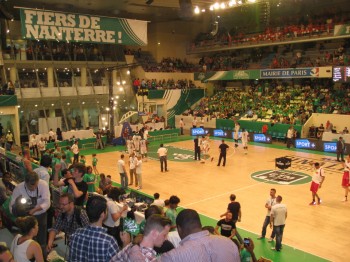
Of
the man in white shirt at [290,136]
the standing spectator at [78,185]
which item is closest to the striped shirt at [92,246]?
the standing spectator at [78,185]

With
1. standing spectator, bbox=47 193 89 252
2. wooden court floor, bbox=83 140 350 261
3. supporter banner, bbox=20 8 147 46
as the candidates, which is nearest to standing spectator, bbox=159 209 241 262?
standing spectator, bbox=47 193 89 252

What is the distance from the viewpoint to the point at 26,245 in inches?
166

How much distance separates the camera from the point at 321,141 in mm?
24031

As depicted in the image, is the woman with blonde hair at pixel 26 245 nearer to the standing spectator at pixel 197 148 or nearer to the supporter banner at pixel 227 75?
the standing spectator at pixel 197 148

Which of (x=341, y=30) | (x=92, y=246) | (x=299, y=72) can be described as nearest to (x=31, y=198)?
(x=92, y=246)

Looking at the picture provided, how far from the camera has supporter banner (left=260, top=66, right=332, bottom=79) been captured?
95.7ft

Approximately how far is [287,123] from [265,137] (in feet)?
7.72

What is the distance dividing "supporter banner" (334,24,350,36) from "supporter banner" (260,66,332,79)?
2734mm

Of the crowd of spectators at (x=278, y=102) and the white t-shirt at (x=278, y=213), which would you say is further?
the crowd of spectators at (x=278, y=102)

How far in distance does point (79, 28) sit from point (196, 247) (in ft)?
88.2

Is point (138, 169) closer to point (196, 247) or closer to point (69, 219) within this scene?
point (69, 219)

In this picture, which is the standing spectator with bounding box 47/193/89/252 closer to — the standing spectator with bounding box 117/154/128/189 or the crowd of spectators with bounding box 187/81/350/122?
the standing spectator with bounding box 117/154/128/189

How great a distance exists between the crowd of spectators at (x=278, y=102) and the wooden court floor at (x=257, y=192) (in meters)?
6.23

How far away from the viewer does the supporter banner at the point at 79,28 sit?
25.3m
